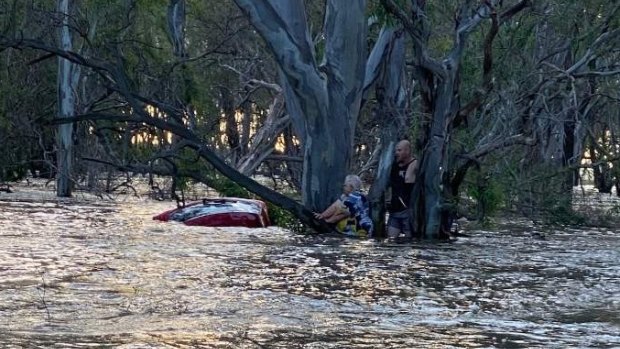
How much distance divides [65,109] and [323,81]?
1219 cm

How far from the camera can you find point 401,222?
1850 cm

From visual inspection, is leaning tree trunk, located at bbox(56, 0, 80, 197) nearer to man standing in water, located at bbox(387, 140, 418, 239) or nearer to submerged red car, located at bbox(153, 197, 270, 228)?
submerged red car, located at bbox(153, 197, 270, 228)

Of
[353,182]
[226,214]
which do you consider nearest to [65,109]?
[226,214]

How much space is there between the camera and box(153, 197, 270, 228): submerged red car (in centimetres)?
2016

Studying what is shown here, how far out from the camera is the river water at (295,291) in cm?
893

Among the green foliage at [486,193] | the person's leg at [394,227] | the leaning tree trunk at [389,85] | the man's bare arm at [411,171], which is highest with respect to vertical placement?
the leaning tree trunk at [389,85]

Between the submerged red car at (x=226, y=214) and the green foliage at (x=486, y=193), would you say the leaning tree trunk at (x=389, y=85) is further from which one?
the green foliage at (x=486, y=193)

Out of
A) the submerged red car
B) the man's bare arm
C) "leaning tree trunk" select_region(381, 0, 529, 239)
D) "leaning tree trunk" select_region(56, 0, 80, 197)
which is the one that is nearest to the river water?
Answer: "leaning tree trunk" select_region(381, 0, 529, 239)

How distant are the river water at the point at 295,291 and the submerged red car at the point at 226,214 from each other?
2.80 feet

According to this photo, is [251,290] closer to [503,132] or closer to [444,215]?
[444,215]

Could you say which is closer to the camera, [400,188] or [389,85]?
[400,188]

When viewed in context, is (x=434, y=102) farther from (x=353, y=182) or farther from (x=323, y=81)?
(x=323, y=81)

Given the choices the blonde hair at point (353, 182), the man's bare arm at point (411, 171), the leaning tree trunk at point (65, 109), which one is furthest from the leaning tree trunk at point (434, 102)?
the leaning tree trunk at point (65, 109)

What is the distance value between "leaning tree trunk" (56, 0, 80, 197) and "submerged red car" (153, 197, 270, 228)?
1021cm
